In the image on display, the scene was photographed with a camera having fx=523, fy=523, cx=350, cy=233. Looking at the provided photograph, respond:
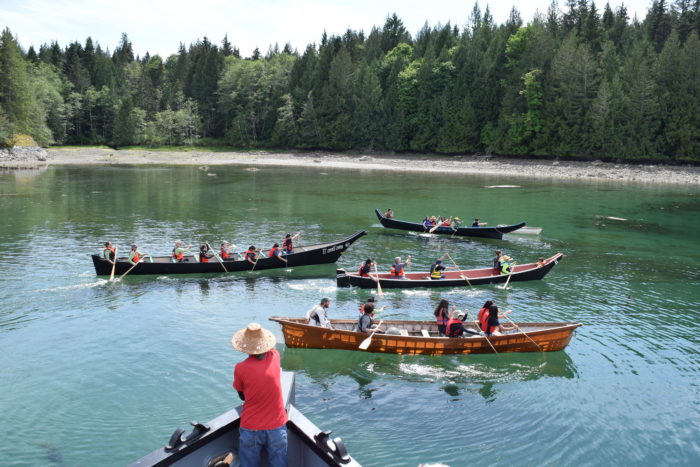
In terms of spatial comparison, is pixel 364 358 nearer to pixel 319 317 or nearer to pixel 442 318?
pixel 319 317

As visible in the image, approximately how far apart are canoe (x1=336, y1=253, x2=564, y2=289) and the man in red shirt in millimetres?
16086

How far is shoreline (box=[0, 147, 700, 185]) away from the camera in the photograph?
7438 centimetres

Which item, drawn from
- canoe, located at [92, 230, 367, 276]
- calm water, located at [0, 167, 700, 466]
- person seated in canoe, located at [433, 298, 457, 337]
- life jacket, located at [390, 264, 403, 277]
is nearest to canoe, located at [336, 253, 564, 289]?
life jacket, located at [390, 264, 403, 277]

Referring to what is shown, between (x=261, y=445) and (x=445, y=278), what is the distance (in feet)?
58.0

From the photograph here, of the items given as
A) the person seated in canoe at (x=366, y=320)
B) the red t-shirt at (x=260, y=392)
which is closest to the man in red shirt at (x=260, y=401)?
the red t-shirt at (x=260, y=392)

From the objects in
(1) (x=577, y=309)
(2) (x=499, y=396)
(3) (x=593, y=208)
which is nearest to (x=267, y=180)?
(3) (x=593, y=208)

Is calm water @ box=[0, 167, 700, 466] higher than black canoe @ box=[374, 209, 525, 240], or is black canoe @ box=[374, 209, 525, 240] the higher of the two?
black canoe @ box=[374, 209, 525, 240]

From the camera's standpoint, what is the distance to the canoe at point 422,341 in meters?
15.7

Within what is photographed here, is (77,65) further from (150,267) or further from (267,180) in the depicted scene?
(150,267)

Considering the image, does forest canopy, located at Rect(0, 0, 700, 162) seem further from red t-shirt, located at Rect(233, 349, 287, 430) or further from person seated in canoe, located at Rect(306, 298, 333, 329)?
red t-shirt, located at Rect(233, 349, 287, 430)

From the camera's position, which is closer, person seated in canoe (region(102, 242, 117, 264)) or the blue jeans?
the blue jeans

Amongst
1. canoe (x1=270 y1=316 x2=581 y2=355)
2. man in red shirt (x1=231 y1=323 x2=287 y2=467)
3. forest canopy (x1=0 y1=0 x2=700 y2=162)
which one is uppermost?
forest canopy (x1=0 y1=0 x2=700 y2=162)

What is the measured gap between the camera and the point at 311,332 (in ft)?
52.3

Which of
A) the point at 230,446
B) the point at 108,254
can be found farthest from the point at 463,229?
the point at 230,446
